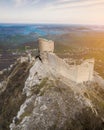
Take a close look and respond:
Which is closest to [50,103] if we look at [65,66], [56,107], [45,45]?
[56,107]

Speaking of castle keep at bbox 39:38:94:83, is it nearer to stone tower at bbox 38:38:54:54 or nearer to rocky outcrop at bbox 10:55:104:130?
stone tower at bbox 38:38:54:54

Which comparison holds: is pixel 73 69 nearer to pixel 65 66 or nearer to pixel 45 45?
pixel 65 66

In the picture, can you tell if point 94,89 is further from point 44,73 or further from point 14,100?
point 14,100

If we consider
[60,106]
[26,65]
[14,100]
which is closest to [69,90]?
[60,106]

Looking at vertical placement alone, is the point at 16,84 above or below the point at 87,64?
below

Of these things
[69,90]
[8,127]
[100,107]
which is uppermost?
[69,90]

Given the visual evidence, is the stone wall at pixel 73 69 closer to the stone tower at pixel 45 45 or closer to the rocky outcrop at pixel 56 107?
the rocky outcrop at pixel 56 107

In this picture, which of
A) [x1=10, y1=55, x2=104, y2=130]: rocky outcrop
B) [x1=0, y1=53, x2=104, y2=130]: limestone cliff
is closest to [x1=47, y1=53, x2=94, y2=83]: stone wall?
[x1=0, y1=53, x2=104, y2=130]: limestone cliff
